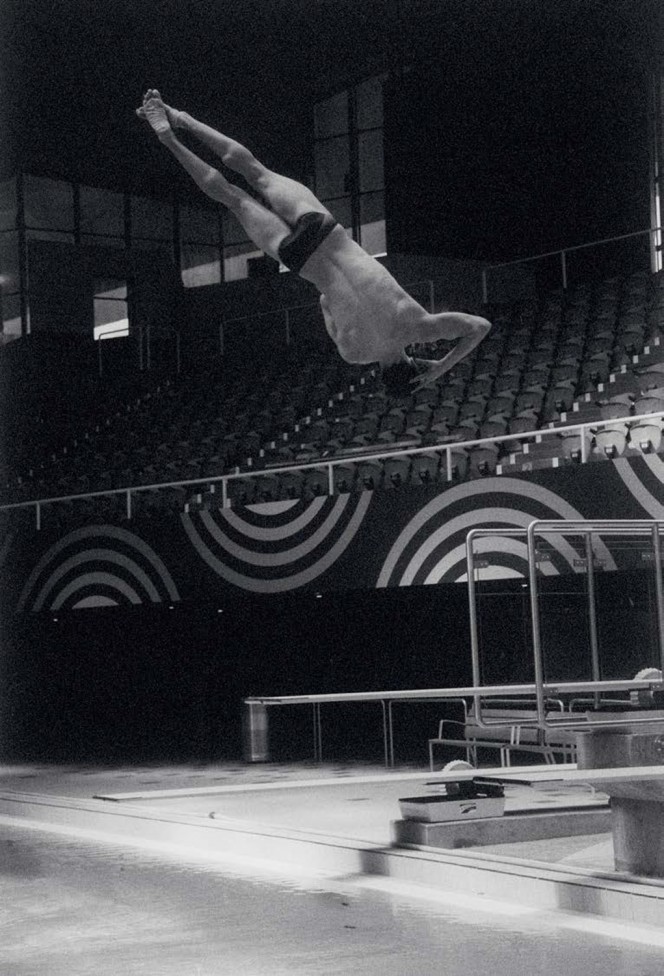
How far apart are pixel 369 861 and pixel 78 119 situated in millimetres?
22650

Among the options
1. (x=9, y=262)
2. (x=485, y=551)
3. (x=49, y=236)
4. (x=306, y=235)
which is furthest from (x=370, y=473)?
(x=49, y=236)

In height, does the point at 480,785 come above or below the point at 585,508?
below

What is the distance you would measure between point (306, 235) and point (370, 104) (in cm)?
2518

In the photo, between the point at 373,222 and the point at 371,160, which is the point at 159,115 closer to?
the point at 373,222

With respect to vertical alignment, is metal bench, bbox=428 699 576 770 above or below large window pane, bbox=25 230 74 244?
below

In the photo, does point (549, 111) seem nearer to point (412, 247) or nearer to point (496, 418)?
point (412, 247)

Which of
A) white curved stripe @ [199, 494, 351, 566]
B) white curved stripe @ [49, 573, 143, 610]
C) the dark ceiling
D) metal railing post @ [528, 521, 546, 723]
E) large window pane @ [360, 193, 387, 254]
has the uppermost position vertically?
the dark ceiling

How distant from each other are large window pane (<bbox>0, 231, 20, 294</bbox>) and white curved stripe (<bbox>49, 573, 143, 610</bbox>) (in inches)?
512

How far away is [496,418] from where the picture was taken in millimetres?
18219

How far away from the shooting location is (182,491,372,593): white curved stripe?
54.7 ft

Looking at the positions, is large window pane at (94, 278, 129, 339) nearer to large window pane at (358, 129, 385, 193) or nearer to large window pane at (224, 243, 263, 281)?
large window pane at (224, 243, 263, 281)

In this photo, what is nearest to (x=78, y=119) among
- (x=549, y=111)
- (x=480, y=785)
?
(x=549, y=111)

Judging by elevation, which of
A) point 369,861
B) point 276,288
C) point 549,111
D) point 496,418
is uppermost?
point 549,111

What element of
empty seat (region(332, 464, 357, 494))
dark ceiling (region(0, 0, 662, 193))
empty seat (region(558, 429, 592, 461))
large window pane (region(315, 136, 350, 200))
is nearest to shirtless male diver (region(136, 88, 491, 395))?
empty seat (region(558, 429, 592, 461))
